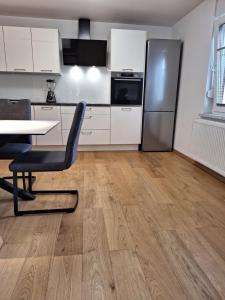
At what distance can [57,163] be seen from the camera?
178cm

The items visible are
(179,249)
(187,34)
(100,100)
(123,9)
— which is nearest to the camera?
(179,249)

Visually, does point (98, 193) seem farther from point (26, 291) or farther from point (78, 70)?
point (78, 70)

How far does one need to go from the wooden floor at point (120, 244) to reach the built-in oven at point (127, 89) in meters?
1.85

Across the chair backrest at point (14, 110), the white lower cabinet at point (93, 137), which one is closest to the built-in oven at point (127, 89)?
the white lower cabinet at point (93, 137)

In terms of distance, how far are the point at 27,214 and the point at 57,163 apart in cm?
53

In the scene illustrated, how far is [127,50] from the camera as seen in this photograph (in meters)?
3.75

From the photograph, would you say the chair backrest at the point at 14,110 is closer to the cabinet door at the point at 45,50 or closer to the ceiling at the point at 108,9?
the cabinet door at the point at 45,50

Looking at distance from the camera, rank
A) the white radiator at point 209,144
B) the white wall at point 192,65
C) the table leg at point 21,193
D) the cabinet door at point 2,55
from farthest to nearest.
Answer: the cabinet door at point 2,55 → the white wall at point 192,65 → the white radiator at point 209,144 → the table leg at point 21,193

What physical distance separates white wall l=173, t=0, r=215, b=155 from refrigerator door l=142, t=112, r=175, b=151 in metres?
0.15

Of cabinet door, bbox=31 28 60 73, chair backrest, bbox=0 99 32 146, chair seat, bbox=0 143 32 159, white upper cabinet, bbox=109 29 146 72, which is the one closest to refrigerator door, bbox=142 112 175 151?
white upper cabinet, bbox=109 29 146 72

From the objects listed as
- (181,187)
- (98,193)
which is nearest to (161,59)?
(181,187)

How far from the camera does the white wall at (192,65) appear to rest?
3092 millimetres

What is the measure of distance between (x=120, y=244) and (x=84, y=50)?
3.40 metres

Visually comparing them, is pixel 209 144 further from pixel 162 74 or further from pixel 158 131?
pixel 162 74
